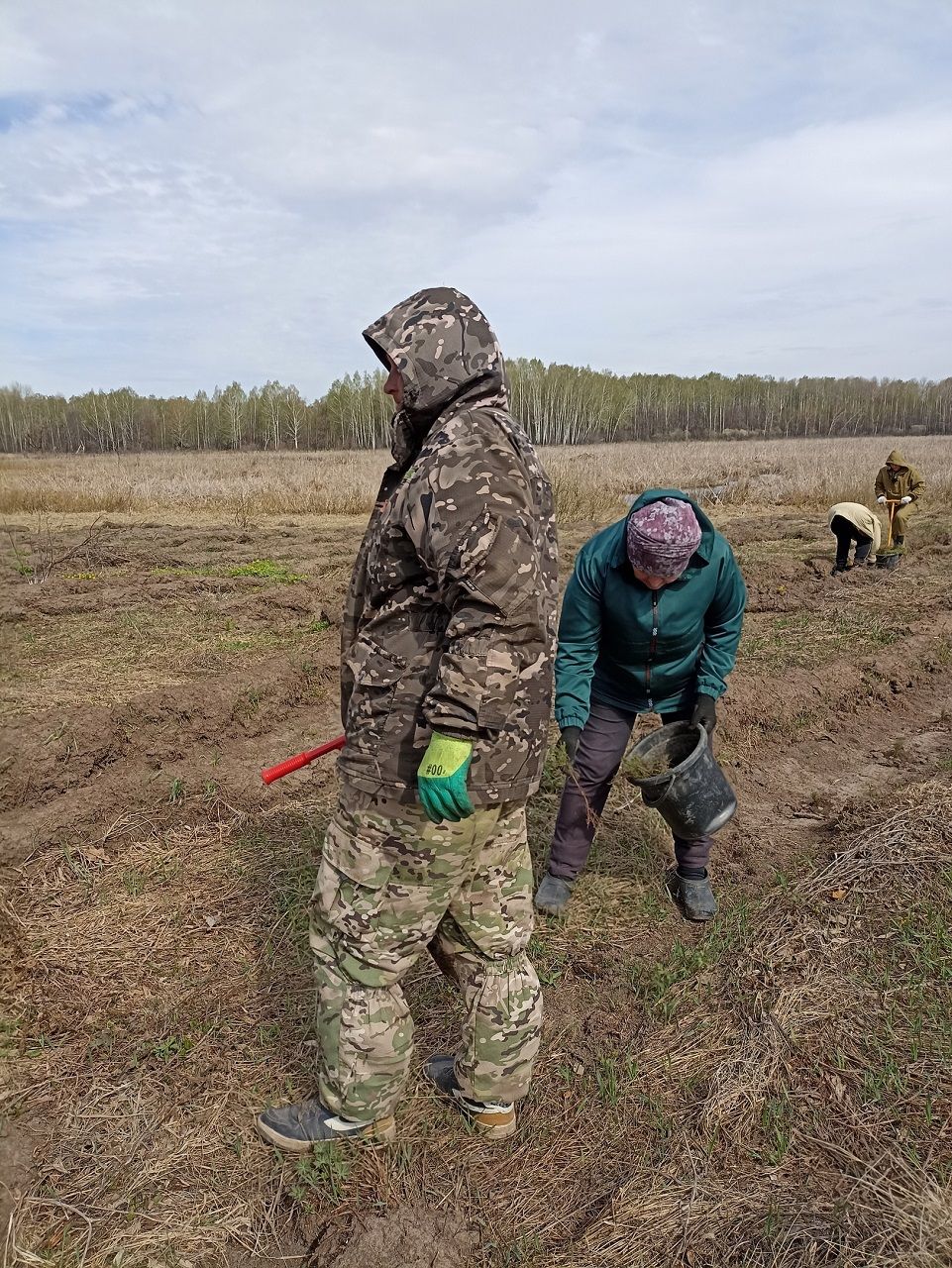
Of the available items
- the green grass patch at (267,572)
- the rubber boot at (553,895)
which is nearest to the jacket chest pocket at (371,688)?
the rubber boot at (553,895)

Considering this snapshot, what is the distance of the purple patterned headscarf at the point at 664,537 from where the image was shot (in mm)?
3031

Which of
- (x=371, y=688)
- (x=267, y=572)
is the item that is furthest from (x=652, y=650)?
(x=267, y=572)

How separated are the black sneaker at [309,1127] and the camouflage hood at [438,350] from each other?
1.84 m

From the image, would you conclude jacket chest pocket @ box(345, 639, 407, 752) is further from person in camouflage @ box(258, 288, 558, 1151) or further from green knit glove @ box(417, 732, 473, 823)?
green knit glove @ box(417, 732, 473, 823)

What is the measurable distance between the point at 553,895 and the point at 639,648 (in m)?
1.12

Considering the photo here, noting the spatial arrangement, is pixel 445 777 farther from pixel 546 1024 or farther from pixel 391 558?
pixel 546 1024

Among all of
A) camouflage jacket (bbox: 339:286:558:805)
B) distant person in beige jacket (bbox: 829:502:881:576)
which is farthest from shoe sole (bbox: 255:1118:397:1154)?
distant person in beige jacket (bbox: 829:502:881:576)

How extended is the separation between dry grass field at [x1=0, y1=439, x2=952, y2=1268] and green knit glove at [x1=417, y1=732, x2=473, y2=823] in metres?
1.14

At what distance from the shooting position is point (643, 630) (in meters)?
3.37

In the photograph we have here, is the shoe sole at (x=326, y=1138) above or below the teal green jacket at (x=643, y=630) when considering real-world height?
below

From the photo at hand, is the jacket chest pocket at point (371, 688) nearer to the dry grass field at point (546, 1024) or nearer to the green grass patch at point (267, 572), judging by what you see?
A: the dry grass field at point (546, 1024)

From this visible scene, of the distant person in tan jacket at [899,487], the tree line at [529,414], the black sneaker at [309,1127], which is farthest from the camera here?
the tree line at [529,414]

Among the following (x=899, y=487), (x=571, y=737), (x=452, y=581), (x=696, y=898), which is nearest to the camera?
(x=452, y=581)

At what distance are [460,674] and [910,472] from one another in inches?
478
